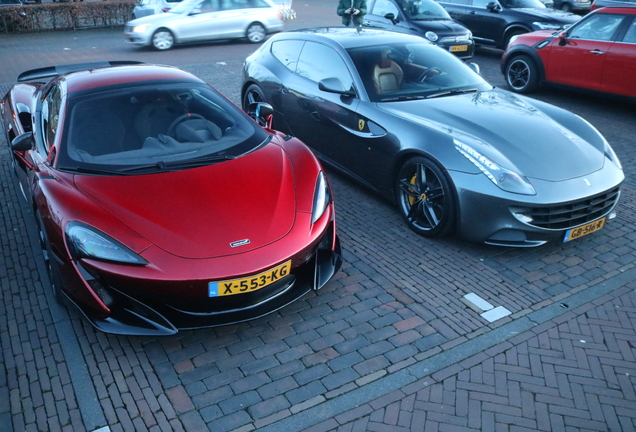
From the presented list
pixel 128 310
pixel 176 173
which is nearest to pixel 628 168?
pixel 176 173

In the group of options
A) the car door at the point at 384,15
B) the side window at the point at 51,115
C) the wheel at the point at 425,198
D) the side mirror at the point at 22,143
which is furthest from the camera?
the car door at the point at 384,15

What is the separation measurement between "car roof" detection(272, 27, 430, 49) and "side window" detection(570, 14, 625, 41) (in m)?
4.31

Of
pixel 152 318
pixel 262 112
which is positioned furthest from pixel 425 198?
pixel 152 318

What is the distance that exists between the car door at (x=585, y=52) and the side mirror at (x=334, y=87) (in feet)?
17.6

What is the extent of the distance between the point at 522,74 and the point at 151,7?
12.6 m

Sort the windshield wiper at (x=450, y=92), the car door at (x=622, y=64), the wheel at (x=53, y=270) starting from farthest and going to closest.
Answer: the car door at (x=622, y=64) < the windshield wiper at (x=450, y=92) < the wheel at (x=53, y=270)

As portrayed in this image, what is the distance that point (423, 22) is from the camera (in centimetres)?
1248

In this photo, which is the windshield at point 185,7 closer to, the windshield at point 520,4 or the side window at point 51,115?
the windshield at point 520,4

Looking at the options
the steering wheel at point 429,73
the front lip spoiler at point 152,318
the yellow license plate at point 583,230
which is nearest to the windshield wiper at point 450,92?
the steering wheel at point 429,73

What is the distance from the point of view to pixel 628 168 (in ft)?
22.4

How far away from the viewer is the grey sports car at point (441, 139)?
15.0 ft

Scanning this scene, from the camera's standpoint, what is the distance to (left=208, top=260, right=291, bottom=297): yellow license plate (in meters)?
3.34

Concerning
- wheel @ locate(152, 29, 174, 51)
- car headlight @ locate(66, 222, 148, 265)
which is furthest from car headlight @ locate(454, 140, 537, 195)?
wheel @ locate(152, 29, 174, 51)

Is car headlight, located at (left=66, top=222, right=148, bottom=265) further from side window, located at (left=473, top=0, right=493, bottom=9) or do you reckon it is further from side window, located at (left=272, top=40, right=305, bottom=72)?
side window, located at (left=473, top=0, right=493, bottom=9)
